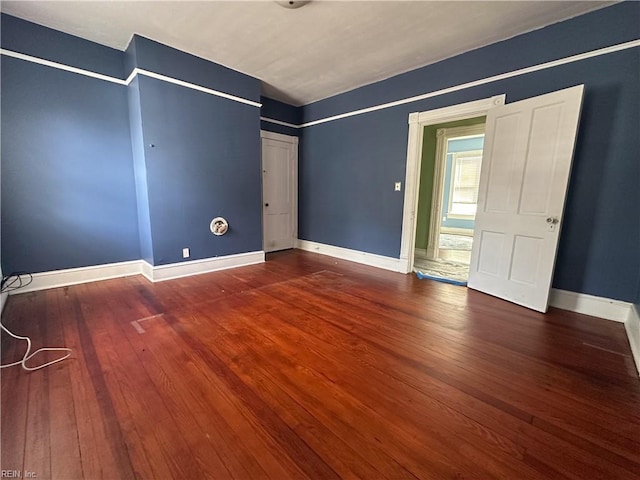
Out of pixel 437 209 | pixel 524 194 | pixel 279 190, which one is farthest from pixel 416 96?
pixel 279 190

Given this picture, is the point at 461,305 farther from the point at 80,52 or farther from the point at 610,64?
the point at 80,52

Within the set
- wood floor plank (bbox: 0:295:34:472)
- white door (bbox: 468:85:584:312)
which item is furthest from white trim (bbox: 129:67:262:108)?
white door (bbox: 468:85:584:312)

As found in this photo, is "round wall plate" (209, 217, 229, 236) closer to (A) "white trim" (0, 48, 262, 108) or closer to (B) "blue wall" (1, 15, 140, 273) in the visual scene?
(B) "blue wall" (1, 15, 140, 273)

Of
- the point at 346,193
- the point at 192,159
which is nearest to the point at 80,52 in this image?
the point at 192,159

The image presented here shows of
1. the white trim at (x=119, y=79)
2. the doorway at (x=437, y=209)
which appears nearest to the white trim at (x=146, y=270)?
the white trim at (x=119, y=79)

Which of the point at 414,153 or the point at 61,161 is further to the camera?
the point at 414,153

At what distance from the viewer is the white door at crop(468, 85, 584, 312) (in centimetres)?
252

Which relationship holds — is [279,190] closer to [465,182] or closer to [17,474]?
[17,474]

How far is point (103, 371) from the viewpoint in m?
1.74

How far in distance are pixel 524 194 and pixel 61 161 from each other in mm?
5176

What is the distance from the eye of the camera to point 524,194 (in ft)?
9.13

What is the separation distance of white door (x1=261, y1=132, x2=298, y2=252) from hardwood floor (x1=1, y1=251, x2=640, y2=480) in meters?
2.75

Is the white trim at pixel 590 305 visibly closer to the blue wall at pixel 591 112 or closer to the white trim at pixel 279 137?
the blue wall at pixel 591 112

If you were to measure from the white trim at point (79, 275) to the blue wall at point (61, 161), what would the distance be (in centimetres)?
8
